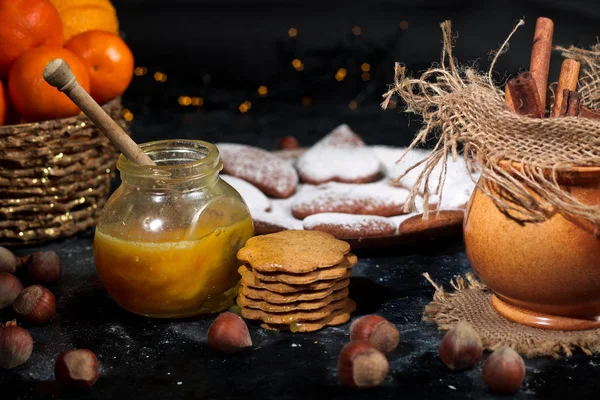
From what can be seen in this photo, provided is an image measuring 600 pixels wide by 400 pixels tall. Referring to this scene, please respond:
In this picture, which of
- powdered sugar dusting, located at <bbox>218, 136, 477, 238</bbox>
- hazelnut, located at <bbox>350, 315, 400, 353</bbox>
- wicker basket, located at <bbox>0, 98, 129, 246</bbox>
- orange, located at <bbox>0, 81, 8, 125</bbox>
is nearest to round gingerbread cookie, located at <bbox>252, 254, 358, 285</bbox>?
hazelnut, located at <bbox>350, 315, 400, 353</bbox>

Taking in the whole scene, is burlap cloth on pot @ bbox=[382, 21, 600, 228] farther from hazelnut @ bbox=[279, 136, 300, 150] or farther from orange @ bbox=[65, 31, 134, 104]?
hazelnut @ bbox=[279, 136, 300, 150]

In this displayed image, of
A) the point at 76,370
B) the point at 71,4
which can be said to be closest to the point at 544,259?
the point at 76,370

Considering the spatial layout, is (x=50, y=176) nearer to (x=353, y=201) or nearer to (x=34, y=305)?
(x=34, y=305)

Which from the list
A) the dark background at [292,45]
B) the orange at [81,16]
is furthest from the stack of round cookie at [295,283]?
the dark background at [292,45]

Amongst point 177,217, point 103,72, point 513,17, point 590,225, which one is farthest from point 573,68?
point 513,17

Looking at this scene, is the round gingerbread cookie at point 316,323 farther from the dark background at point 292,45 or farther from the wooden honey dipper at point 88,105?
the dark background at point 292,45

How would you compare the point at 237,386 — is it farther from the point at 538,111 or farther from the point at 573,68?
the point at 573,68
